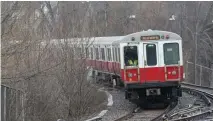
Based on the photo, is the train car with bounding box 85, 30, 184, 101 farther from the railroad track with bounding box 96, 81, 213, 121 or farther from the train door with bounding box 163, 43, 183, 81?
the railroad track with bounding box 96, 81, 213, 121

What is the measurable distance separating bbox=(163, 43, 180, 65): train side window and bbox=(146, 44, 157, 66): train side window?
1.26ft

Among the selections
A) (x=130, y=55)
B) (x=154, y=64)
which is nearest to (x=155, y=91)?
(x=154, y=64)

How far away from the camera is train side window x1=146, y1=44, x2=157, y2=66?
61.6ft

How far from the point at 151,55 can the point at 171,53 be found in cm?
75

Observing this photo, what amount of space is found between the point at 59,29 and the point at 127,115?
19.0 ft

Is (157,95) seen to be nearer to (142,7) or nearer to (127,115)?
(127,115)

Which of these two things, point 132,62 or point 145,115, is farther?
point 132,62

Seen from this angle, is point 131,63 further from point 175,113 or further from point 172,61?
point 175,113

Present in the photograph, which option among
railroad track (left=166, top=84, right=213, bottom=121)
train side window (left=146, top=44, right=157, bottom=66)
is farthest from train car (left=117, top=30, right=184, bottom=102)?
railroad track (left=166, top=84, right=213, bottom=121)

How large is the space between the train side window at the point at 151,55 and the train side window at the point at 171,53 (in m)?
0.38

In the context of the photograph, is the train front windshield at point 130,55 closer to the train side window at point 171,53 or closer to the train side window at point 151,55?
the train side window at point 151,55

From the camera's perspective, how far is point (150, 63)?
739 inches

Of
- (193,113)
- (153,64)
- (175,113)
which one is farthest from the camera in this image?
(153,64)

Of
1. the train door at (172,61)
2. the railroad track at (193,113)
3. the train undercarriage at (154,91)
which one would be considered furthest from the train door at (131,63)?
the railroad track at (193,113)
